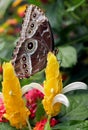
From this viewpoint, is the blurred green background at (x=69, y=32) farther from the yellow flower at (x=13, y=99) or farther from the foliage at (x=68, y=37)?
the yellow flower at (x=13, y=99)

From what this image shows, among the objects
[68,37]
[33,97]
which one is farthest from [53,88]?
[68,37]

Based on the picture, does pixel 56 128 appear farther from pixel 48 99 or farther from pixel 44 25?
pixel 44 25

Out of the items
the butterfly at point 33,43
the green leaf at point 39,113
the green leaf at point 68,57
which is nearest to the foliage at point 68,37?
the green leaf at point 68,57

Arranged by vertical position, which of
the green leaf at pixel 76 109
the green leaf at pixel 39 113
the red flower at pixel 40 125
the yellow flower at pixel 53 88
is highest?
Result: the yellow flower at pixel 53 88

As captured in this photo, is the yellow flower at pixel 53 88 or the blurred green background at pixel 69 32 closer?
the yellow flower at pixel 53 88

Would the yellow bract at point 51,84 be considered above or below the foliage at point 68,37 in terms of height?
above

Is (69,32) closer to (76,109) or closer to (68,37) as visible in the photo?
(68,37)

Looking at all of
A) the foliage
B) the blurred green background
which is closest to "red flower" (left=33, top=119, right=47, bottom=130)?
the foliage

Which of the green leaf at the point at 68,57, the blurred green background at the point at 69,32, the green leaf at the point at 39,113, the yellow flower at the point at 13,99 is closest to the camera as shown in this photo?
the yellow flower at the point at 13,99
